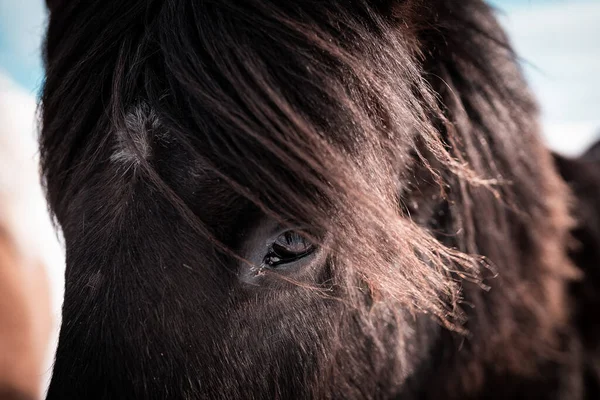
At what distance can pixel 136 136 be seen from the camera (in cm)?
82

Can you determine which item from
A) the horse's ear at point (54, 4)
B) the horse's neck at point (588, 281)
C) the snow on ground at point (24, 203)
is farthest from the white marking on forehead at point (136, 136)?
the snow on ground at point (24, 203)

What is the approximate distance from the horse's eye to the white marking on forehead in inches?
11.6

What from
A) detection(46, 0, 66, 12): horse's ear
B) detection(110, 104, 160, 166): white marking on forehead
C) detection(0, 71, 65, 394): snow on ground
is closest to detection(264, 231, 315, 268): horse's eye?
detection(110, 104, 160, 166): white marking on forehead

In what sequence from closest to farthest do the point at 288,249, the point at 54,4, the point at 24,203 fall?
the point at 288,249
the point at 54,4
the point at 24,203

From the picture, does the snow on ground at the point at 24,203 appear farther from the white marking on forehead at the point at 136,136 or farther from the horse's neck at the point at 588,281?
the horse's neck at the point at 588,281

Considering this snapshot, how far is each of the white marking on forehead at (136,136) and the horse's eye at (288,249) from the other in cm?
29

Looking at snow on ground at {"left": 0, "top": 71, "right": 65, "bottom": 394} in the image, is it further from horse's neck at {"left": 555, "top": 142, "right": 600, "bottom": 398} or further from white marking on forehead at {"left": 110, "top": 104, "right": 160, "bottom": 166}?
horse's neck at {"left": 555, "top": 142, "right": 600, "bottom": 398}

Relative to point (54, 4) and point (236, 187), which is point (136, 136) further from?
point (54, 4)

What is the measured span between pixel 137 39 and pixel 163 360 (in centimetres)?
64

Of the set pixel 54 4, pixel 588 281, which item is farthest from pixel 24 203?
pixel 588 281

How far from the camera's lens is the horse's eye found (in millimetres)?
853

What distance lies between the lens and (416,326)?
1.27m

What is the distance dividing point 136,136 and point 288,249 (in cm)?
36

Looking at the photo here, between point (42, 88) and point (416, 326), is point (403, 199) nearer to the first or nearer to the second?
point (416, 326)
